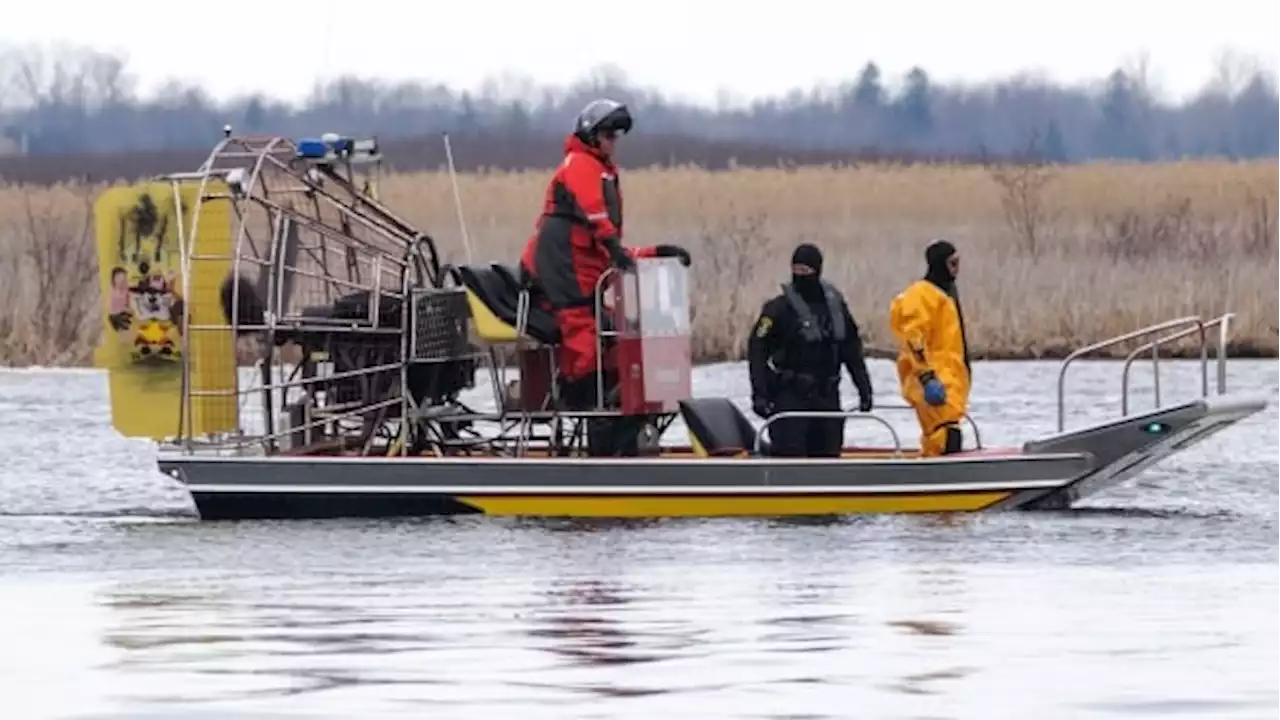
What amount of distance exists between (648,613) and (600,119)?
435 cm

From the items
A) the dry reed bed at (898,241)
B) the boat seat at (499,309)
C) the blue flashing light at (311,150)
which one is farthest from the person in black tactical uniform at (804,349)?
the dry reed bed at (898,241)

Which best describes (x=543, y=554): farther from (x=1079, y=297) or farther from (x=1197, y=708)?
(x=1079, y=297)

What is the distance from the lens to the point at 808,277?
16.7 meters

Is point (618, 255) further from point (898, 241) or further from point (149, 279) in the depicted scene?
point (898, 241)

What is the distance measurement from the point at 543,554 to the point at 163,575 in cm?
178

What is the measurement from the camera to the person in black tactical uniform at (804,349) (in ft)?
54.8

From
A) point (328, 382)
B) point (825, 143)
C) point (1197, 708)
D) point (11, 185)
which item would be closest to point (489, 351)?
point (328, 382)

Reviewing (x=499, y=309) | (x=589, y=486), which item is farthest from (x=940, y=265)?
(x=499, y=309)

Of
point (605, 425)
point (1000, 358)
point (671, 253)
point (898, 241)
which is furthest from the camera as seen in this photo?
point (898, 241)

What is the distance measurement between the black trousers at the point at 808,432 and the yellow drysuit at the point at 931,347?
44 centimetres

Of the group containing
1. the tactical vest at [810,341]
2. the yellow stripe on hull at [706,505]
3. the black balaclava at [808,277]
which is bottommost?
the yellow stripe on hull at [706,505]

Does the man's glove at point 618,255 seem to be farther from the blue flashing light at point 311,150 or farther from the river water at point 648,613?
the blue flashing light at point 311,150

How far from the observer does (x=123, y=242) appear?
16.7 m

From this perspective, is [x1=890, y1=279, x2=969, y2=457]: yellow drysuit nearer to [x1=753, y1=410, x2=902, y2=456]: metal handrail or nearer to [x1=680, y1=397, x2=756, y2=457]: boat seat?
[x1=753, y1=410, x2=902, y2=456]: metal handrail
